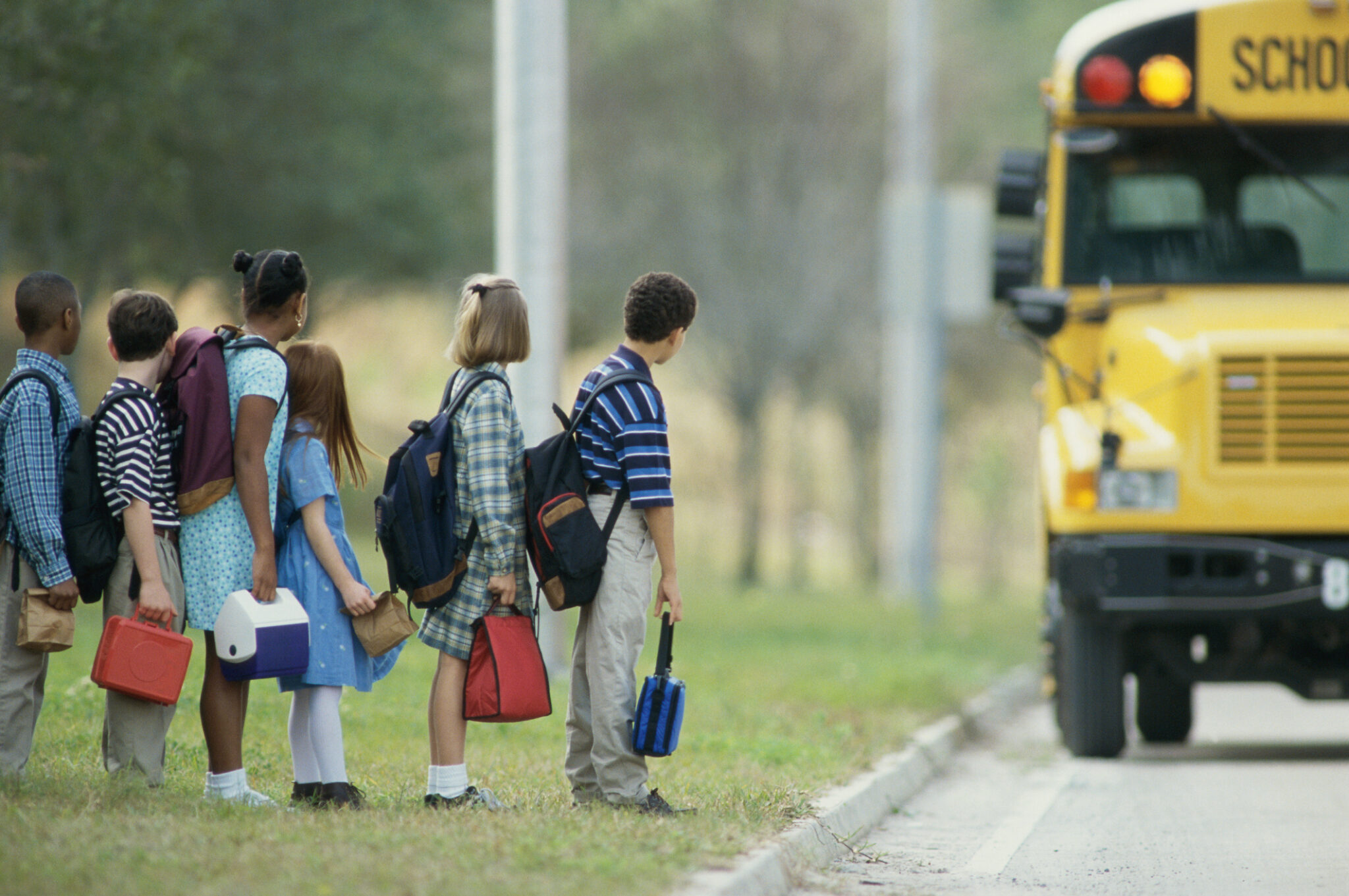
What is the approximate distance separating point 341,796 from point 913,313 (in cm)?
1257

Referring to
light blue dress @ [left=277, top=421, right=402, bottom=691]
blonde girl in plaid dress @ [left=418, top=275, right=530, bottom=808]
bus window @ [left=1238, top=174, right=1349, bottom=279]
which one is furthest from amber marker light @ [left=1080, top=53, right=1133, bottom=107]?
light blue dress @ [left=277, top=421, right=402, bottom=691]

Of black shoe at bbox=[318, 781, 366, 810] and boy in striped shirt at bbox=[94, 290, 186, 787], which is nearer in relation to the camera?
boy in striped shirt at bbox=[94, 290, 186, 787]

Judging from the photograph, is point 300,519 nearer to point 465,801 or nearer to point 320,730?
point 320,730

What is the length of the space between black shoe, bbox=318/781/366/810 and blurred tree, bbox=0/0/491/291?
252 inches

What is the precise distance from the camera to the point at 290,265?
5910 millimetres

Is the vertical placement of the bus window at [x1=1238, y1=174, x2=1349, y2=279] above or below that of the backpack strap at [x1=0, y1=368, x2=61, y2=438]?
above

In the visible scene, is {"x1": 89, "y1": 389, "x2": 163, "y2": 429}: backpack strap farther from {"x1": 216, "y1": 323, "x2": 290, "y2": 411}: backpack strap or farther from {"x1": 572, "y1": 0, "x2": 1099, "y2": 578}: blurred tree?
{"x1": 572, "y1": 0, "x2": 1099, "y2": 578}: blurred tree

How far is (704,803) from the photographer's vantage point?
641cm

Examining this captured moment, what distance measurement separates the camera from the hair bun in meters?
5.89

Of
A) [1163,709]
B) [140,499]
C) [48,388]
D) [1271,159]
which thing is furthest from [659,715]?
[1163,709]

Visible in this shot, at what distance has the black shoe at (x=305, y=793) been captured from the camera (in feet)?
19.4

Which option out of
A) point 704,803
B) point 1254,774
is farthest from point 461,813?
point 1254,774

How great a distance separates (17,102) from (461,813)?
706 cm

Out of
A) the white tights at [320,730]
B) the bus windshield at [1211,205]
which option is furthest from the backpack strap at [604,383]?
the bus windshield at [1211,205]
